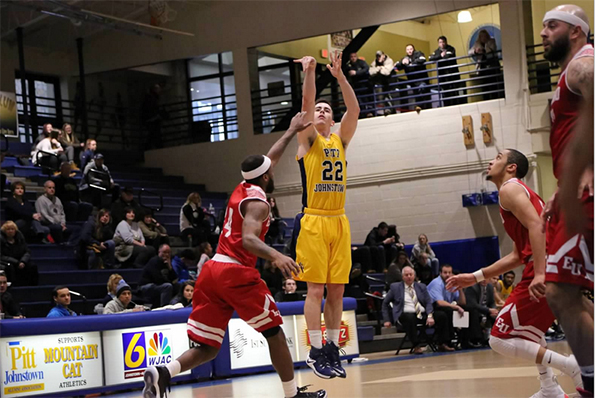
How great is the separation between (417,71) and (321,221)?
14145 millimetres

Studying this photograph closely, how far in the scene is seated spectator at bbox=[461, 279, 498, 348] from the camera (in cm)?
1409

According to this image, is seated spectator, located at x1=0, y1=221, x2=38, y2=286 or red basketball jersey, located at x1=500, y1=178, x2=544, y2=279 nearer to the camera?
red basketball jersey, located at x1=500, y1=178, x2=544, y2=279

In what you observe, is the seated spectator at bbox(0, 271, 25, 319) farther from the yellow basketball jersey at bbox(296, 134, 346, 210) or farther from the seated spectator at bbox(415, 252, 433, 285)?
the seated spectator at bbox(415, 252, 433, 285)

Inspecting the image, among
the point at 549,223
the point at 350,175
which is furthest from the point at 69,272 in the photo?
the point at 549,223

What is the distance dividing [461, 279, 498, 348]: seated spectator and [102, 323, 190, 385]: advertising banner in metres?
5.85

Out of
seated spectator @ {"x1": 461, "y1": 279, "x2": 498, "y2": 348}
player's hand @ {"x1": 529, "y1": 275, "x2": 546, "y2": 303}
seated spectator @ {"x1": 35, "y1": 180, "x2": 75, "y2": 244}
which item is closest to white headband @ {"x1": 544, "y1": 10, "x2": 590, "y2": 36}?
player's hand @ {"x1": 529, "y1": 275, "x2": 546, "y2": 303}

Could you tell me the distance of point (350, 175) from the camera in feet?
69.3

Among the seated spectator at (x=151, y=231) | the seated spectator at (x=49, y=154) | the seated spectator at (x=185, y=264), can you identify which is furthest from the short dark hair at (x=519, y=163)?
the seated spectator at (x=49, y=154)

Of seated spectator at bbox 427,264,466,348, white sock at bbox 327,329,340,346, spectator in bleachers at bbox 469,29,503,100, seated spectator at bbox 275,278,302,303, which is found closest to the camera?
white sock at bbox 327,329,340,346

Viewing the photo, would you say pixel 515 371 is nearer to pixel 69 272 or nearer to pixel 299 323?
pixel 299 323

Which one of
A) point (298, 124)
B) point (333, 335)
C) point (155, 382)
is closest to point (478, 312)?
point (333, 335)

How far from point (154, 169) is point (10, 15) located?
17.7 feet

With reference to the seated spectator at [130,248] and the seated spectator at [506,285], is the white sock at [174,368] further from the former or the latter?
the seated spectator at [506,285]

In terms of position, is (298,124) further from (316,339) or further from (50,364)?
(50,364)
